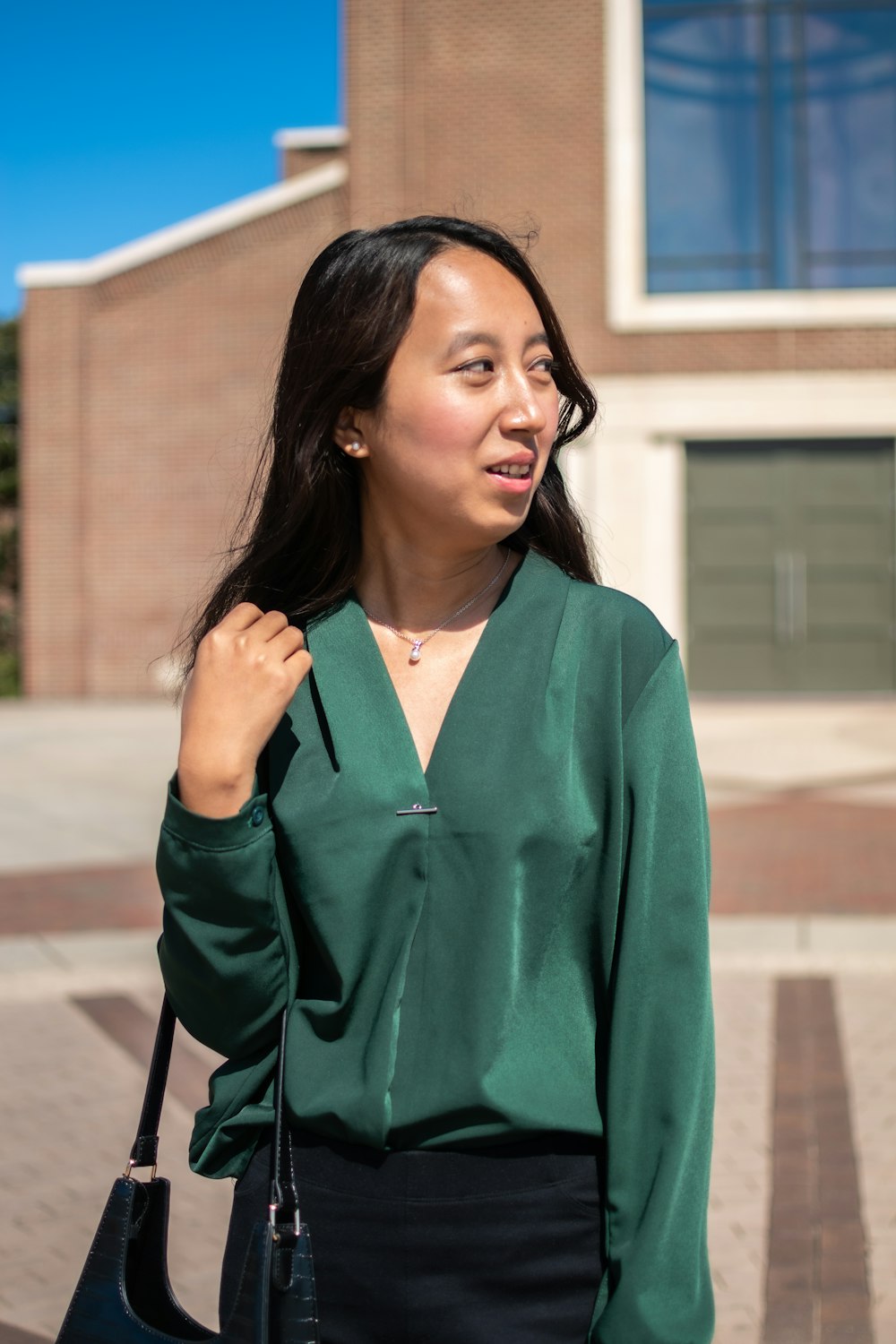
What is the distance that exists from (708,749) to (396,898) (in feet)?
42.7

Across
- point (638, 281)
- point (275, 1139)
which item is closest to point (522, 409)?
point (275, 1139)

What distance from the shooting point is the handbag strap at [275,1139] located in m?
1.52

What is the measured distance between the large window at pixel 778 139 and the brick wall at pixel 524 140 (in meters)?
0.78

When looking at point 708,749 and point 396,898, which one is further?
point 708,749

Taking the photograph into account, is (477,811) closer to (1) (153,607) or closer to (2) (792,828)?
(2) (792,828)

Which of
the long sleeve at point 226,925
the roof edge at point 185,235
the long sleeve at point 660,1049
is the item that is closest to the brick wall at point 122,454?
the roof edge at point 185,235

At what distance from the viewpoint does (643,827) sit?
1586 mm

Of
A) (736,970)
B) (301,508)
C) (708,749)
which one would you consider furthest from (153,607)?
(301,508)

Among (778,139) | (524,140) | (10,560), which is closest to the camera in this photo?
(778,139)

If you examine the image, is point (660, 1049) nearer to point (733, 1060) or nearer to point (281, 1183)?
point (281, 1183)

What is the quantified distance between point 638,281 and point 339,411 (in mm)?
17508

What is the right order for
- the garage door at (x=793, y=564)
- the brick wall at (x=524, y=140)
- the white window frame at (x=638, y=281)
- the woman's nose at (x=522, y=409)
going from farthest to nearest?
the garage door at (x=793, y=564), the brick wall at (x=524, y=140), the white window frame at (x=638, y=281), the woman's nose at (x=522, y=409)

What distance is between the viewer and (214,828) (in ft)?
5.08

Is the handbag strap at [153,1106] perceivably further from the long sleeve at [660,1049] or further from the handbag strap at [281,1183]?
the long sleeve at [660,1049]
